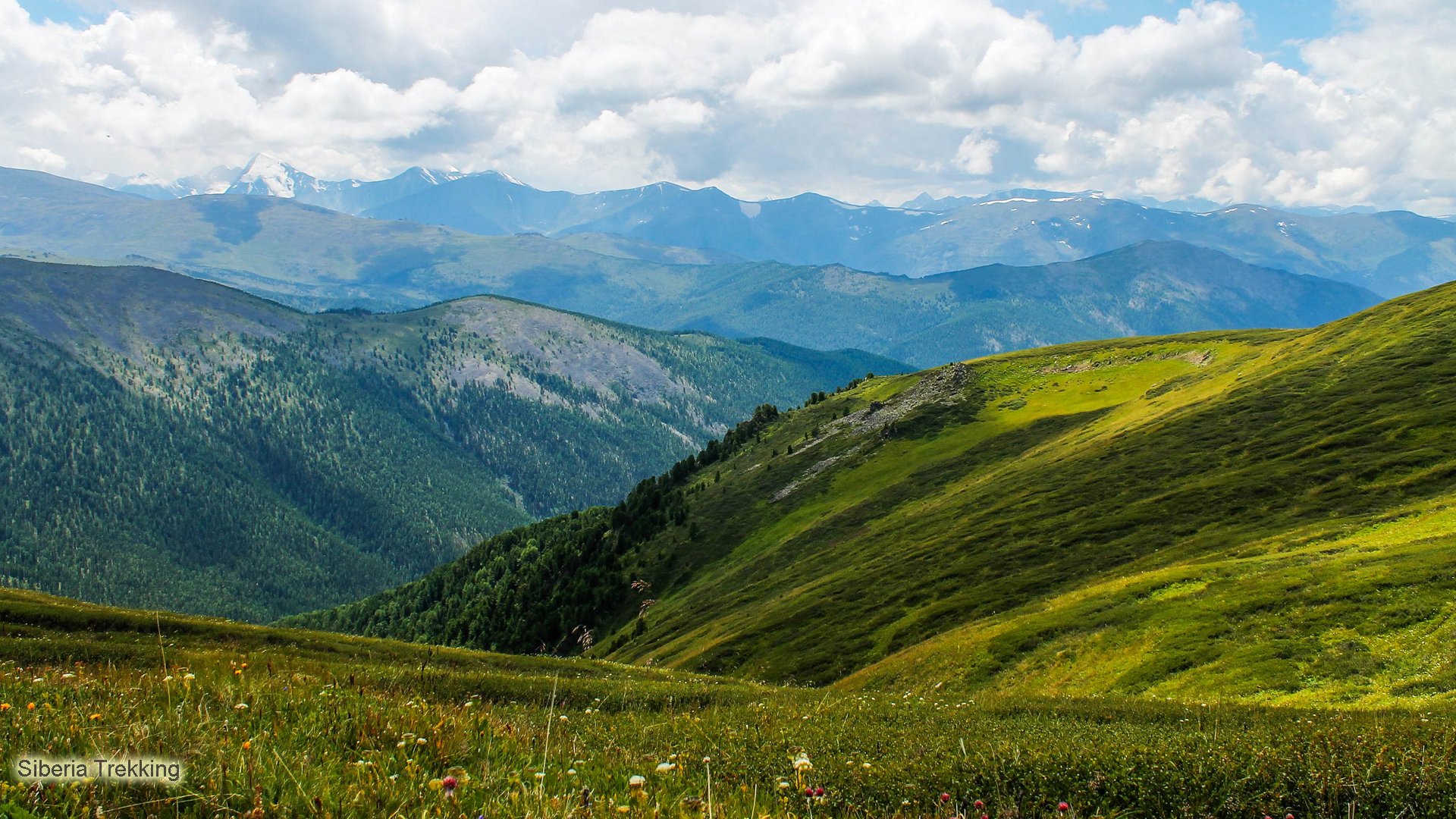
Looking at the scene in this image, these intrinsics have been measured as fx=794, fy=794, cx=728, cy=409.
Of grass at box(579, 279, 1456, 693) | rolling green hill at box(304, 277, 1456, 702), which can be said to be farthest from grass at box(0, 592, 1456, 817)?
rolling green hill at box(304, 277, 1456, 702)

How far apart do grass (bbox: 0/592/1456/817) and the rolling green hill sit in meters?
16.1

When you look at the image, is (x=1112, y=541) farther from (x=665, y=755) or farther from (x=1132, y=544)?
(x=665, y=755)

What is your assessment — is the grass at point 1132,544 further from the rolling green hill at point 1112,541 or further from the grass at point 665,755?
the grass at point 665,755

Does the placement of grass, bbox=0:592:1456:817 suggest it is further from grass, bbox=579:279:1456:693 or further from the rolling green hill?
the rolling green hill

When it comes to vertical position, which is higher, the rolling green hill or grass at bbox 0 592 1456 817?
grass at bbox 0 592 1456 817

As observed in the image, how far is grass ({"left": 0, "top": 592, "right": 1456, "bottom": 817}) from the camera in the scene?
6613 mm

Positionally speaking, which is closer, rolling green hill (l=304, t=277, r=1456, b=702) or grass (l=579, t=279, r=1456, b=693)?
grass (l=579, t=279, r=1456, b=693)

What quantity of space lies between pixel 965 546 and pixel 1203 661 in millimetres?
42051

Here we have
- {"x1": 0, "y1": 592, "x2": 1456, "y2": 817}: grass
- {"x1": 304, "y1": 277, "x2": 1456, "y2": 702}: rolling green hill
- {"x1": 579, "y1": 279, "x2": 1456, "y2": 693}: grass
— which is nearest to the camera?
{"x1": 0, "y1": 592, "x2": 1456, "y2": 817}: grass

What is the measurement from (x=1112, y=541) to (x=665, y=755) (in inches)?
2427

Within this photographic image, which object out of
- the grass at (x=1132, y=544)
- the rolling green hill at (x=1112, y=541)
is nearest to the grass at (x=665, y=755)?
the grass at (x=1132, y=544)

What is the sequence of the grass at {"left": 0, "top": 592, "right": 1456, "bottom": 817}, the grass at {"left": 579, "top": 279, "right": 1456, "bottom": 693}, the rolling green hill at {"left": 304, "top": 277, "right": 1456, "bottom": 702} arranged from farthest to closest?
1. the rolling green hill at {"left": 304, "top": 277, "right": 1456, "bottom": 702}
2. the grass at {"left": 579, "top": 279, "right": 1456, "bottom": 693}
3. the grass at {"left": 0, "top": 592, "right": 1456, "bottom": 817}

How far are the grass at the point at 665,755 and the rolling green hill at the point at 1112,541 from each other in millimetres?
16115

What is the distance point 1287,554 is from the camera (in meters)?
46.3
